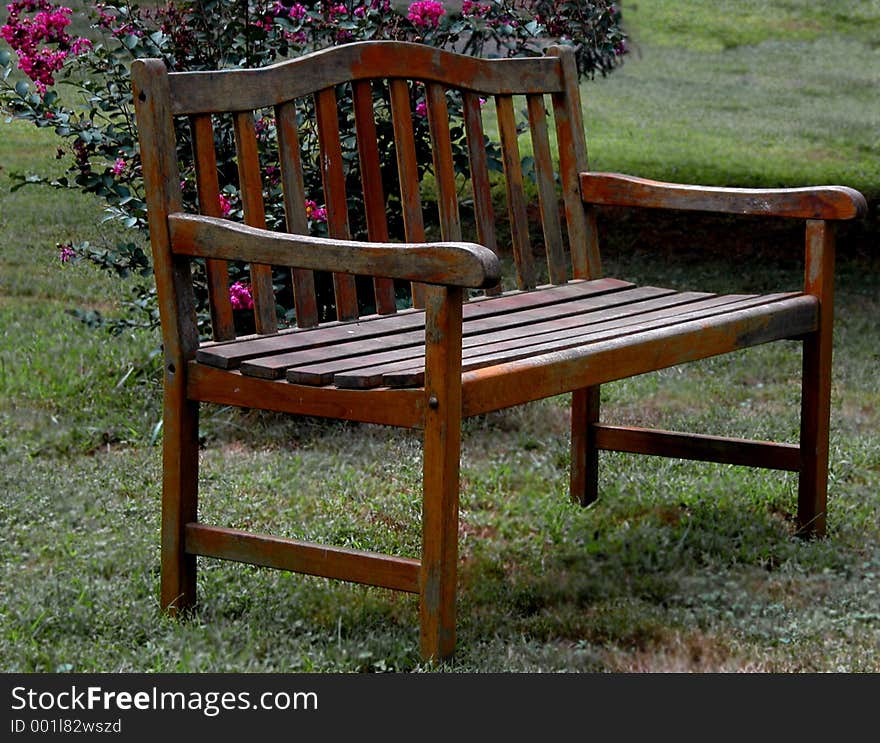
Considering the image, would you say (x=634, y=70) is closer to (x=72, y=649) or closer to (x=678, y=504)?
(x=678, y=504)

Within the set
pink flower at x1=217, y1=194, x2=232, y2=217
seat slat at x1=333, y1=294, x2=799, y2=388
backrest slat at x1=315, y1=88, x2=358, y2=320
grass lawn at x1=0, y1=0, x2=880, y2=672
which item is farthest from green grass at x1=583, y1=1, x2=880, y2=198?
backrest slat at x1=315, y1=88, x2=358, y2=320

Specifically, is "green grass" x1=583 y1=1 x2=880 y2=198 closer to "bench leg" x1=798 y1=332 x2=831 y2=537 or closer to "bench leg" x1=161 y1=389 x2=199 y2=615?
"bench leg" x1=798 y1=332 x2=831 y2=537

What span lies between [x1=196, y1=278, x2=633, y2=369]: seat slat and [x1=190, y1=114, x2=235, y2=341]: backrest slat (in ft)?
0.21

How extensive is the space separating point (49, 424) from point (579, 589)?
6.32 feet

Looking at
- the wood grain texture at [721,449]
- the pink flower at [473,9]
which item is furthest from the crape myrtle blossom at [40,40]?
the wood grain texture at [721,449]

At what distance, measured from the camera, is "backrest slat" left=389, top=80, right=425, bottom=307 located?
3.47 m

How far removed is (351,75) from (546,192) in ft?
2.49

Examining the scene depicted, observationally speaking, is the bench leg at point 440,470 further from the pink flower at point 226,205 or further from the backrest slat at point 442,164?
the pink flower at point 226,205

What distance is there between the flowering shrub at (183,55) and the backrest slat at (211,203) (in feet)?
4.12

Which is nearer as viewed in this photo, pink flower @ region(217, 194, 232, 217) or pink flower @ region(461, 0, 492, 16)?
pink flower @ region(217, 194, 232, 217)

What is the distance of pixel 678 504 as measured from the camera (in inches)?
157

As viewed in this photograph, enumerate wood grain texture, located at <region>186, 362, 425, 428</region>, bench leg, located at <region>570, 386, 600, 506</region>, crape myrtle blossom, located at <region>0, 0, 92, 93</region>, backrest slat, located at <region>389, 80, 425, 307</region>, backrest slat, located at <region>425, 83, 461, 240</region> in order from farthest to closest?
crape myrtle blossom, located at <region>0, 0, 92, 93</region> → bench leg, located at <region>570, 386, 600, 506</region> → backrest slat, located at <region>425, 83, 461, 240</region> → backrest slat, located at <region>389, 80, 425, 307</region> → wood grain texture, located at <region>186, 362, 425, 428</region>

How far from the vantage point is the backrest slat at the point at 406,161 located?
3.47 meters

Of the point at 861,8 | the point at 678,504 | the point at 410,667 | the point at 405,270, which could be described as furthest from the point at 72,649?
the point at 861,8
